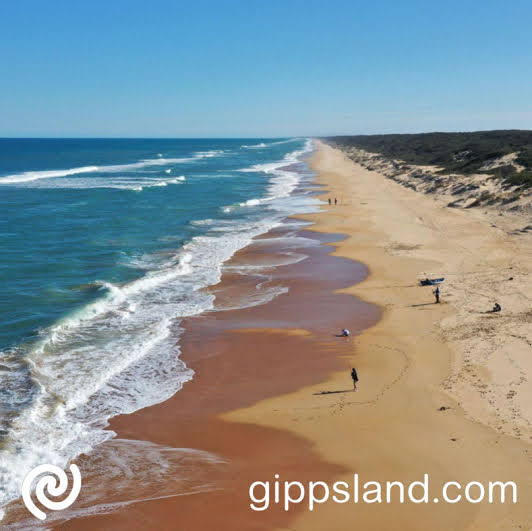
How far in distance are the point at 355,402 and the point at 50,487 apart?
333 inches

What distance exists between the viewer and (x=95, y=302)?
24031mm

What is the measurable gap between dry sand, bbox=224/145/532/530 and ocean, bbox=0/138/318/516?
4.76 metres

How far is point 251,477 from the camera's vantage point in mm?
12117

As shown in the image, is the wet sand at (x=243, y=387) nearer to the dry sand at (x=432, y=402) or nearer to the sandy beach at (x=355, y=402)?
the sandy beach at (x=355, y=402)

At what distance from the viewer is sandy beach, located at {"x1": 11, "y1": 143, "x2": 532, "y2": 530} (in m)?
11.0

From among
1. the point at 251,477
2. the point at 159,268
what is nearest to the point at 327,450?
the point at 251,477

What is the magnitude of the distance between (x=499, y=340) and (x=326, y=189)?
4999 centimetres

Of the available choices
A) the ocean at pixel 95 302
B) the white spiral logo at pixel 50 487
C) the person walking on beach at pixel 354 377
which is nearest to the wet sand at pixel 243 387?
the person walking on beach at pixel 354 377

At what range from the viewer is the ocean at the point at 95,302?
14.8 metres

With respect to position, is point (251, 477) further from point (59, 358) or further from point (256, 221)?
point (256, 221)

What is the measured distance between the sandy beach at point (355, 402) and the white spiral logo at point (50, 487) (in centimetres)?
72

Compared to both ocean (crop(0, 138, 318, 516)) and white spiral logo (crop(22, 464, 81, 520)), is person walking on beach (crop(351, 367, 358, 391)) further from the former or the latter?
white spiral logo (crop(22, 464, 81, 520))

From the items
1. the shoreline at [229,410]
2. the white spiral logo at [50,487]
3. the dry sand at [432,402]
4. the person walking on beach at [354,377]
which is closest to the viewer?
the dry sand at [432,402]

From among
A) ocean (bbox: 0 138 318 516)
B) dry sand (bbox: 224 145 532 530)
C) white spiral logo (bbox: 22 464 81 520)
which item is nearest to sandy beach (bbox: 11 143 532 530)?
dry sand (bbox: 224 145 532 530)
